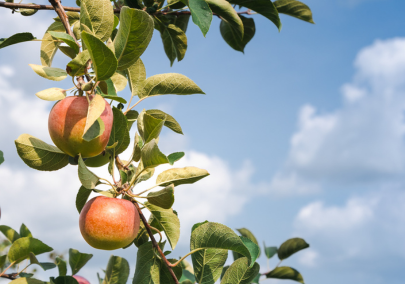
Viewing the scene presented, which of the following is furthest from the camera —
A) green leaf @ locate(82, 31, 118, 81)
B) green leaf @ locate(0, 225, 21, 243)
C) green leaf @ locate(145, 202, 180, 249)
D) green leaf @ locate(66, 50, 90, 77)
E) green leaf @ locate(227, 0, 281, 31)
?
green leaf @ locate(0, 225, 21, 243)

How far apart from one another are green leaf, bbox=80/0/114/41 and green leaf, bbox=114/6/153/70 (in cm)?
9

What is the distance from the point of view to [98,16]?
1122 millimetres

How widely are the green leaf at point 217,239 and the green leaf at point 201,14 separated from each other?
69cm

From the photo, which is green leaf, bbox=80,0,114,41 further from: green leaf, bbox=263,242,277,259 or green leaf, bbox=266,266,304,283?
green leaf, bbox=263,242,277,259

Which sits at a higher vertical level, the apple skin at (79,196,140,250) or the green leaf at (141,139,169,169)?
the green leaf at (141,139,169,169)

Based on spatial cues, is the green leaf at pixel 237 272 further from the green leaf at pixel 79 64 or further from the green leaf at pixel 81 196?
the green leaf at pixel 79 64

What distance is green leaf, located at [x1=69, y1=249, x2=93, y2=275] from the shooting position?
1.85 metres

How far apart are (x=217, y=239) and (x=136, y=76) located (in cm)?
71

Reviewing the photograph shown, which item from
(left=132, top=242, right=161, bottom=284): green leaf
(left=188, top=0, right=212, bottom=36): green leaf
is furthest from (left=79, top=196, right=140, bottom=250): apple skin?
(left=188, top=0, right=212, bottom=36): green leaf

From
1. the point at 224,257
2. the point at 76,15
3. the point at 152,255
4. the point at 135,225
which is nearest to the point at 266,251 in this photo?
the point at 224,257

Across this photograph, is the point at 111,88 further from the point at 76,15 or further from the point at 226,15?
the point at 226,15

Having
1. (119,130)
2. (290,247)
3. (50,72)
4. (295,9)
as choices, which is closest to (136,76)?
(119,130)

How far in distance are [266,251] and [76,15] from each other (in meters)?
1.85

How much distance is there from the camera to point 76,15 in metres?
1.81
